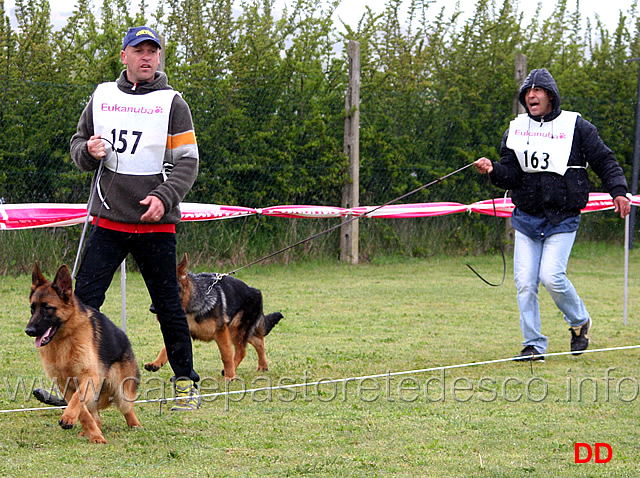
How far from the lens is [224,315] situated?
5.52 m

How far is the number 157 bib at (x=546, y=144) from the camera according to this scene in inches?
239

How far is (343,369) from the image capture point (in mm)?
5754

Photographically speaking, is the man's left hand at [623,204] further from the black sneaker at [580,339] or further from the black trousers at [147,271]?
the black trousers at [147,271]

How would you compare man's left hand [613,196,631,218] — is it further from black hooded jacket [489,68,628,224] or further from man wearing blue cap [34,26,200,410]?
man wearing blue cap [34,26,200,410]

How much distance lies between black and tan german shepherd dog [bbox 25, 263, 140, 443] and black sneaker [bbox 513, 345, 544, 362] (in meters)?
3.16

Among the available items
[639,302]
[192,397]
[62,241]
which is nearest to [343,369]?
[192,397]

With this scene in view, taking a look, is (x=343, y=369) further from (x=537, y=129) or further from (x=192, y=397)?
(x=537, y=129)

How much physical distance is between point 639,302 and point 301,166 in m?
5.08

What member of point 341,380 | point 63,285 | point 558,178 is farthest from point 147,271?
point 558,178

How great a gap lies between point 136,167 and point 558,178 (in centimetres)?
317

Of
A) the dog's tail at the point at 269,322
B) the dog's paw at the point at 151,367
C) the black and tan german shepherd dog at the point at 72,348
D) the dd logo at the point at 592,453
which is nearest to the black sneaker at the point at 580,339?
the dog's tail at the point at 269,322

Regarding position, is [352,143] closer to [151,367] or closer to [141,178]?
[151,367]

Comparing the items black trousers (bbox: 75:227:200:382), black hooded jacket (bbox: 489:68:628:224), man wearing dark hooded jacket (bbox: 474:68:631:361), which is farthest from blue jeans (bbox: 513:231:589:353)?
black trousers (bbox: 75:227:200:382)

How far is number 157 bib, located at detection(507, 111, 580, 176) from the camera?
6.06m
